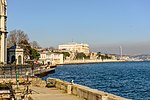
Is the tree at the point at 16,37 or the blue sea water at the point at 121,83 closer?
the blue sea water at the point at 121,83

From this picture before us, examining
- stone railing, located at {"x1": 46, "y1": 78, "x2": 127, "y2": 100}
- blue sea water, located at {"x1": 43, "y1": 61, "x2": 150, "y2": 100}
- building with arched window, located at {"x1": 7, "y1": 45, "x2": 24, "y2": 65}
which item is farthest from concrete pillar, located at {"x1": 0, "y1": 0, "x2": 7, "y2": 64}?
stone railing, located at {"x1": 46, "y1": 78, "x2": 127, "y2": 100}

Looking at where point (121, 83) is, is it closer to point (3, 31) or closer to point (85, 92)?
point (85, 92)

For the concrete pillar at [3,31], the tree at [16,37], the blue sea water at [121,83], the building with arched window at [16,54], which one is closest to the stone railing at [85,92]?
the blue sea water at [121,83]

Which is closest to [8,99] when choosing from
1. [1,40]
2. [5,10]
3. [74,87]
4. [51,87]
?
[74,87]

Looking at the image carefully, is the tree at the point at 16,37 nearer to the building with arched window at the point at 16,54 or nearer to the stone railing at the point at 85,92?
the building with arched window at the point at 16,54

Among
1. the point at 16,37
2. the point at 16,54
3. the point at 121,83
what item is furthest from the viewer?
the point at 16,37

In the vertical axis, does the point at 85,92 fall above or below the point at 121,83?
above

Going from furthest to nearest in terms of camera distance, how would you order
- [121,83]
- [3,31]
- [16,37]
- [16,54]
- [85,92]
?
1. [16,37]
2. [16,54]
3. [3,31]
4. [121,83]
5. [85,92]

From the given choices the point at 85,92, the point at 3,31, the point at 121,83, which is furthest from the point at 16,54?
the point at 85,92

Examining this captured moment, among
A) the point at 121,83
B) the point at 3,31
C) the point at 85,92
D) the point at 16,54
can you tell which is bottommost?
the point at 121,83

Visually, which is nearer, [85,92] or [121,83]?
[85,92]

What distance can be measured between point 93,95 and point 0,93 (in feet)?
20.9

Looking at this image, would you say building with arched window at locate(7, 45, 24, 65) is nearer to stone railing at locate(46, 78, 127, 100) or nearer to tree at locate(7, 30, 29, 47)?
tree at locate(7, 30, 29, 47)

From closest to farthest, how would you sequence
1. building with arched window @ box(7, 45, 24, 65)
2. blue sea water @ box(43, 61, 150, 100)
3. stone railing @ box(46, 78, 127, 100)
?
1. stone railing @ box(46, 78, 127, 100)
2. blue sea water @ box(43, 61, 150, 100)
3. building with arched window @ box(7, 45, 24, 65)
